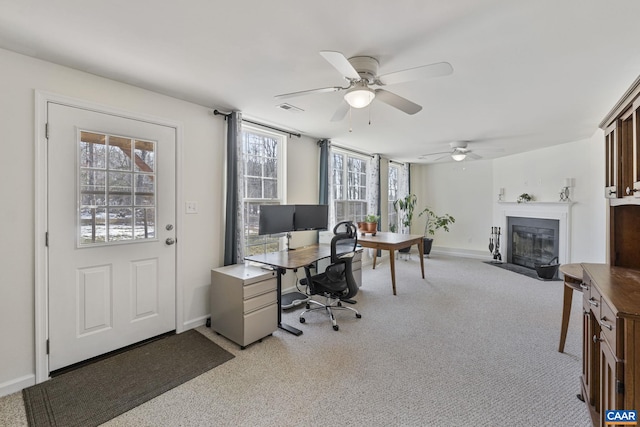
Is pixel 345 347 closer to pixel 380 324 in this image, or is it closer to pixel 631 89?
pixel 380 324

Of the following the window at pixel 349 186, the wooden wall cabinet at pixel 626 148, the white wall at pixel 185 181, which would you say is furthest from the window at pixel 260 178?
the wooden wall cabinet at pixel 626 148

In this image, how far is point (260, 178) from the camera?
3.76m

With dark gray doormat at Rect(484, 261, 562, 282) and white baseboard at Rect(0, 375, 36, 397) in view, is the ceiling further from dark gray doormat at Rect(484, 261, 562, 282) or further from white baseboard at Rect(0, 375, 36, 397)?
dark gray doormat at Rect(484, 261, 562, 282)

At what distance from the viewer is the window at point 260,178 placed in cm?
361

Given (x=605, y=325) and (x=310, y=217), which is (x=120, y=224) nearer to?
(x=310, y=217)

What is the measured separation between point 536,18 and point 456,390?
2.42 metres

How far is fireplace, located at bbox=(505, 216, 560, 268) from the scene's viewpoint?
514cm

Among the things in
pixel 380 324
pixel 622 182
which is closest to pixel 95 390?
pixel 380 324

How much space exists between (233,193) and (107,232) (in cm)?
120

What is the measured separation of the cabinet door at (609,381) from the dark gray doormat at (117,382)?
2.44 meters

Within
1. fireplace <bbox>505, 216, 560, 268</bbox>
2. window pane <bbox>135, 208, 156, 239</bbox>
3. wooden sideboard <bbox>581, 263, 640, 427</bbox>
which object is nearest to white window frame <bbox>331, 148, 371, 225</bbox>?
window pane <bbox>135, 208, 156, 239</bbox>

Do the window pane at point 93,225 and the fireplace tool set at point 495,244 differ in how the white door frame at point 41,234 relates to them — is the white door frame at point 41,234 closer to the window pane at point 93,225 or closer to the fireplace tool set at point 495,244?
the window pane at point 93,225

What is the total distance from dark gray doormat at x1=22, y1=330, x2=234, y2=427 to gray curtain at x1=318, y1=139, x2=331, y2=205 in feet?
8.67

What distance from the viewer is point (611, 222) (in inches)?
84.3
